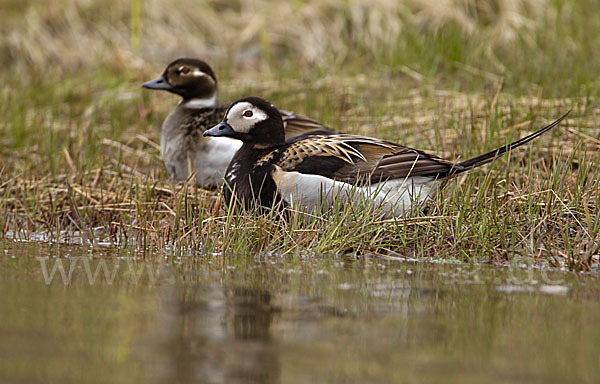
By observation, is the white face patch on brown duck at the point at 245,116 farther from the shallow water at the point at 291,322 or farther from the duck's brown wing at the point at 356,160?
the shallow water at the point at 291,322

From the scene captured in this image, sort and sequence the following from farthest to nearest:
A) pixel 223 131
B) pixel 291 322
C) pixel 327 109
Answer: pixel 327 109, pixel 223 131, pixel 291 322

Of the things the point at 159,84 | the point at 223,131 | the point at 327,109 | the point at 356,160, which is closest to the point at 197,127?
the point at 159,84

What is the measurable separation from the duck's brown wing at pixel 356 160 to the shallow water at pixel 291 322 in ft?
3.38

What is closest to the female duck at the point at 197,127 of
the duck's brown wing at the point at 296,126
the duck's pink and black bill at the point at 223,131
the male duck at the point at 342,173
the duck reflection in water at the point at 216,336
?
the duck's brown wing at the point at 296,126

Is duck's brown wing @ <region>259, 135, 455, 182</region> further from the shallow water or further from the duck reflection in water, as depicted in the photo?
the duck reflection in water

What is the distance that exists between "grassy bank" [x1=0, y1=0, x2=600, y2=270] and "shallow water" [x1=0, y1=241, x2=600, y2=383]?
0.44m

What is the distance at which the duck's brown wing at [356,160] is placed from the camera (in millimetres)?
5590

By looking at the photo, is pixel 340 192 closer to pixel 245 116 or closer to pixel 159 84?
pixel 245 116

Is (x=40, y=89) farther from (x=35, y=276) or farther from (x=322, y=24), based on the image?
(x=35, y=276)

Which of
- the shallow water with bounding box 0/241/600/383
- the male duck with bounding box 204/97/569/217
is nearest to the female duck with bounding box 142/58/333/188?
the male duck with bounding box 204/97/569/217

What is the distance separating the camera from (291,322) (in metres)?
3.32

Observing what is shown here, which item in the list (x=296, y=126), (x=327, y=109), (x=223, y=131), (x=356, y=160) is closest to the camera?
(x=356, y=160)

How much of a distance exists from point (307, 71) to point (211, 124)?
362 centimetres

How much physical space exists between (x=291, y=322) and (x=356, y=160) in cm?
249
